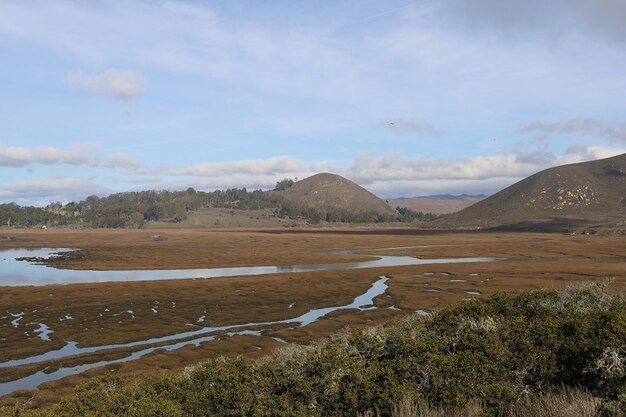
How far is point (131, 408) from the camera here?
8422 millimetres

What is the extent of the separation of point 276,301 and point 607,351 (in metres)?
31.2

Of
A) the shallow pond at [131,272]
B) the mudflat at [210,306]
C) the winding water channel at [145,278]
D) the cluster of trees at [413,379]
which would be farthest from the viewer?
the shallow pond at [131,272]

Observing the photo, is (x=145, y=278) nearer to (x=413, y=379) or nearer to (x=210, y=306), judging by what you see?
(x=210, y=306)

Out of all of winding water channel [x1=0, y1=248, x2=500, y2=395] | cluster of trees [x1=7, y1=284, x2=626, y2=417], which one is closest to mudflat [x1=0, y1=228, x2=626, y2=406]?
winding water channel [x1=0, y1=248, x2=500, y2=395]

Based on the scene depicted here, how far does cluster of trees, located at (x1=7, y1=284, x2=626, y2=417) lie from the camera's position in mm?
8852

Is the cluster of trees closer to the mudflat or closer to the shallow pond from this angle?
the mudflat

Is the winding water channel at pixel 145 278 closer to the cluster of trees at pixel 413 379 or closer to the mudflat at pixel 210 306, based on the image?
the mudflat at pixel 210 306

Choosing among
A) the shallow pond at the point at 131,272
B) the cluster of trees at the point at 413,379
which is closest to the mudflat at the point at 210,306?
the shallow pond at the point at 131,272

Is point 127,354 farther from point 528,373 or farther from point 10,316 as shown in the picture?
point 528,373

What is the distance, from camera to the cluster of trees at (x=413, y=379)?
348 inches

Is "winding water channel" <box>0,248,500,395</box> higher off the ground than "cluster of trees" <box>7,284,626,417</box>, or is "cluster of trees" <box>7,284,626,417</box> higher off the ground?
"cluster of trees" <box>7,284,626,417</box>

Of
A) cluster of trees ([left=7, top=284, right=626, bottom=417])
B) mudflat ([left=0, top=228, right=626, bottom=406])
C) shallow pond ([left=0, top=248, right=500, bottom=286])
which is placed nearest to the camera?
cluster of trees ([left=7, top=284, right=626, bottom=417])

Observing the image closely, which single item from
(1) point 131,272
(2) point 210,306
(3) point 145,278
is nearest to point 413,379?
(2) point 210,306

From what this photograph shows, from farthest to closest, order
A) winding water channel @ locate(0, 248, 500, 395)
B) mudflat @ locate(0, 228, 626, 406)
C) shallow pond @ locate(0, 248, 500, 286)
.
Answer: shallow pond @ locate(0, 248, 500, 286)
mudflat @ locate(0, 228, 626, 406)
winding water channel @ locate(0, 248, 500, 395)
